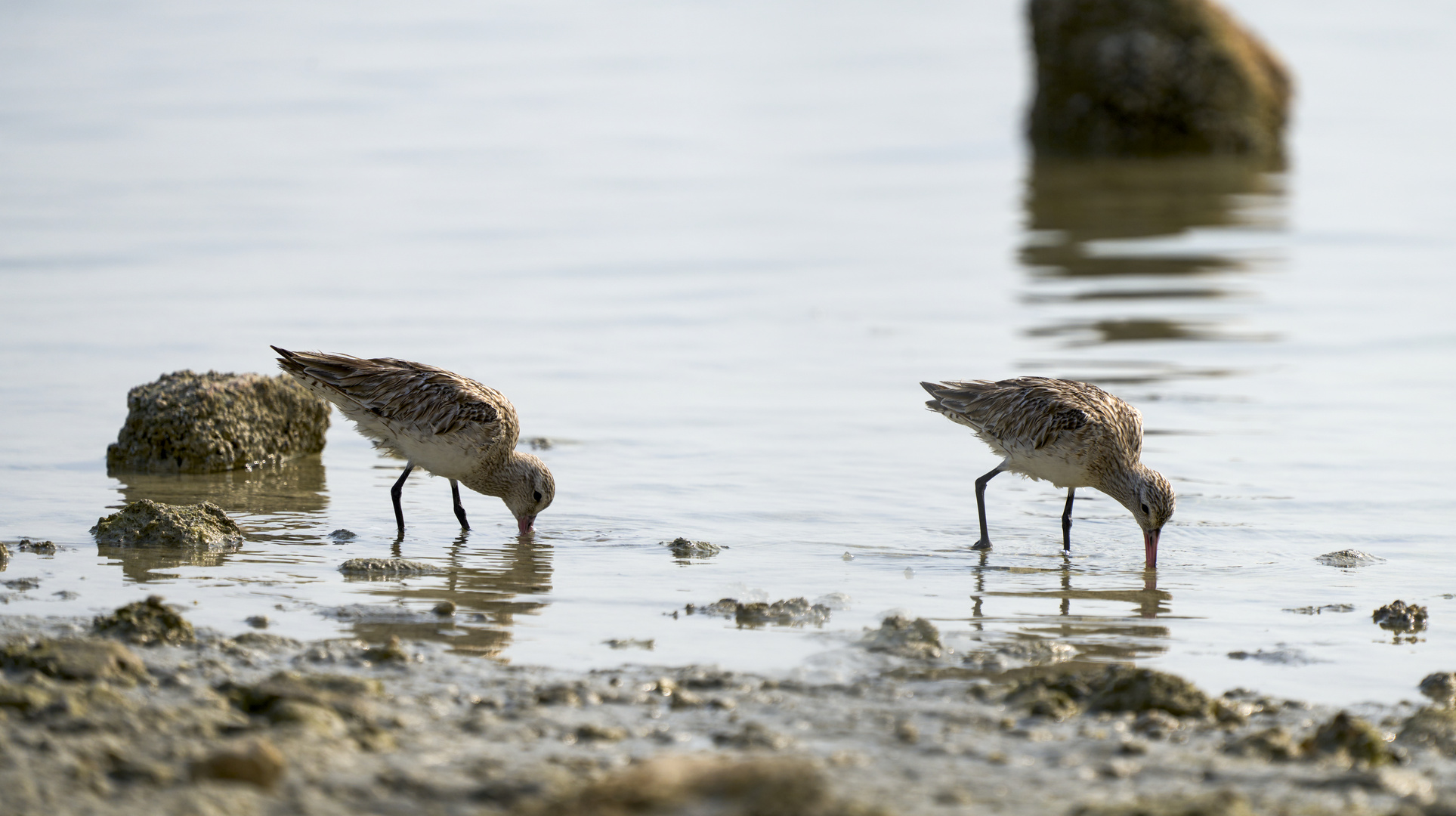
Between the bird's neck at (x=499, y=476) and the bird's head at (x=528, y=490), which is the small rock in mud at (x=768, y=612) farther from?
the bird's neck at (x=499, y=476)

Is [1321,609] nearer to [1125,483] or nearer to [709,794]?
[1125,483]

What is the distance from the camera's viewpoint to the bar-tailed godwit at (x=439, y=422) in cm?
886

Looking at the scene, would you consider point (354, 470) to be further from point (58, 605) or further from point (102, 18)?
point (102, 18)

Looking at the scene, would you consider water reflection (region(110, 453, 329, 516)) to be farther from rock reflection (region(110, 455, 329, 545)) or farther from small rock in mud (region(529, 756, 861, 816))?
small rock in mud (region(529, 756, 861, 816))

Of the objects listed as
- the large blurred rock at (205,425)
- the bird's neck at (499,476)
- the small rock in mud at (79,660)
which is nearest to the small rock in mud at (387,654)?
the small rock in mud at (79,660)

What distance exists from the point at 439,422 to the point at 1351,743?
522 centimetres

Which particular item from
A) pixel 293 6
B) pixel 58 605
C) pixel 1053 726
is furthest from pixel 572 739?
pixel 293 6

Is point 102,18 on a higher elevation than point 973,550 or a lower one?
higher

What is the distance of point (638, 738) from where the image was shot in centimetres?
524

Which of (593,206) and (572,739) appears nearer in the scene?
(572,739)

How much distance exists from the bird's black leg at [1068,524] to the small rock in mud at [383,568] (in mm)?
3292

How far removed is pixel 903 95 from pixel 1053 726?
29.6 metres

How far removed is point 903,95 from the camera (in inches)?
1339

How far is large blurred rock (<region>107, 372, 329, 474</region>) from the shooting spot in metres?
9.84
